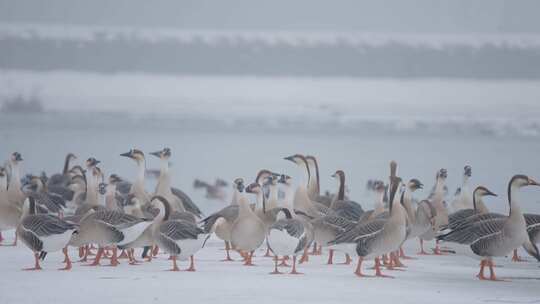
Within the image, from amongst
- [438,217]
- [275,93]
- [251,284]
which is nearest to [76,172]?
[438,217]

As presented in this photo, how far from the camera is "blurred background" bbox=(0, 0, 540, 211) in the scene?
23.7 metres

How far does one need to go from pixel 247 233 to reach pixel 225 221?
89cm

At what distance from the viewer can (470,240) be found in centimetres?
1003

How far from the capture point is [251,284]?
922 cm

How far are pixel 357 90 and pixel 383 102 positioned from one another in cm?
473

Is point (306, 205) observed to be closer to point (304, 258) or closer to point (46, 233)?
point (304, 258)

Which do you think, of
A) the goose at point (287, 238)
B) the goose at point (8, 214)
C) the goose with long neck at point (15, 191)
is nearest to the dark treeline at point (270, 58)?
the goose with long neck at point (15, 191)

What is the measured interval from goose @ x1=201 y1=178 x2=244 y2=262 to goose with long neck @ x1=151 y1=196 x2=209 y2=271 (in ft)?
1.81

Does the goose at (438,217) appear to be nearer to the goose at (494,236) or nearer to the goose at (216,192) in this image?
the goose at (494,236)

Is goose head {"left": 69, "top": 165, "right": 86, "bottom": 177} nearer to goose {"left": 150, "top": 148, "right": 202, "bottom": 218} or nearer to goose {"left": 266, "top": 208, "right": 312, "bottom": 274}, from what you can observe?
goose {"left": 150, "top": 148, "right": 202, "bottom": 218}

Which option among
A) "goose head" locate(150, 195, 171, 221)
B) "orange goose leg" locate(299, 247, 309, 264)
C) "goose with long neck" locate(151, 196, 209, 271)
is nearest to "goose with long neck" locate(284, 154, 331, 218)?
"orange goose leg" locate(299, 247, 309, 264)

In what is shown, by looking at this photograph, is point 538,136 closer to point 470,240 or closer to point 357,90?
point 357,90

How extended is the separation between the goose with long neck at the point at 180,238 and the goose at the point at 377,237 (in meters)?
1.36

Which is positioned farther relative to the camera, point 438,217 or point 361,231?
point 438,217
